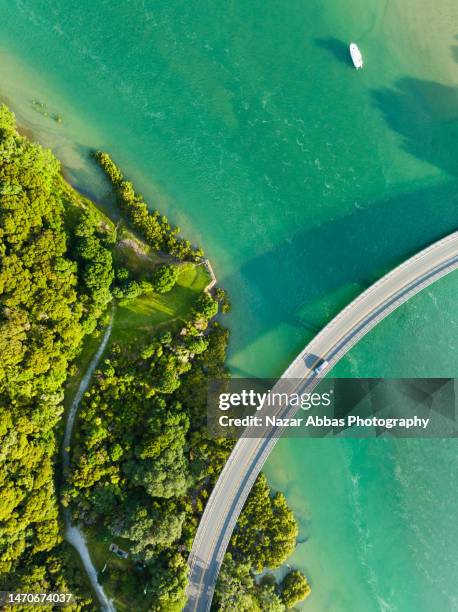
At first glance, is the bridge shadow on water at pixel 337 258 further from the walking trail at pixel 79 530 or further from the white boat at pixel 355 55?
the walking trail at pixel 79 530

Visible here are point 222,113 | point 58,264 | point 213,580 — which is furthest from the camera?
point 222,113

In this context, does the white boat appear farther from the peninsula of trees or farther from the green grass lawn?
the green grass lawn

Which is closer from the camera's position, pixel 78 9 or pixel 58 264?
pixel 58 264

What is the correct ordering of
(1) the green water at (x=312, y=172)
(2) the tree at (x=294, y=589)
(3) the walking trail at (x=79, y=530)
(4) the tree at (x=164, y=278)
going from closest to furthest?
(4) the tree at (x=164, y=278) < (3) the walking trail at (x=79, y=530) < (2) the tree at (x=294, y=589) < (1) the green water at (x=312, y=172)

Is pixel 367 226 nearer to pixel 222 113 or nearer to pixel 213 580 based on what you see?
pixel 222 113

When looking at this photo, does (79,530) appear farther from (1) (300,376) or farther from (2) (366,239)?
(2) (366,239)

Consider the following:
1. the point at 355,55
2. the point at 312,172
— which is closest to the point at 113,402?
the point at 312,172

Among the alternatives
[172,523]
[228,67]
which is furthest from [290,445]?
[228,67]

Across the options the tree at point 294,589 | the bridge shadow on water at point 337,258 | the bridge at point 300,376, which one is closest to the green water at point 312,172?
the bridge shadow on water at point 337,258
